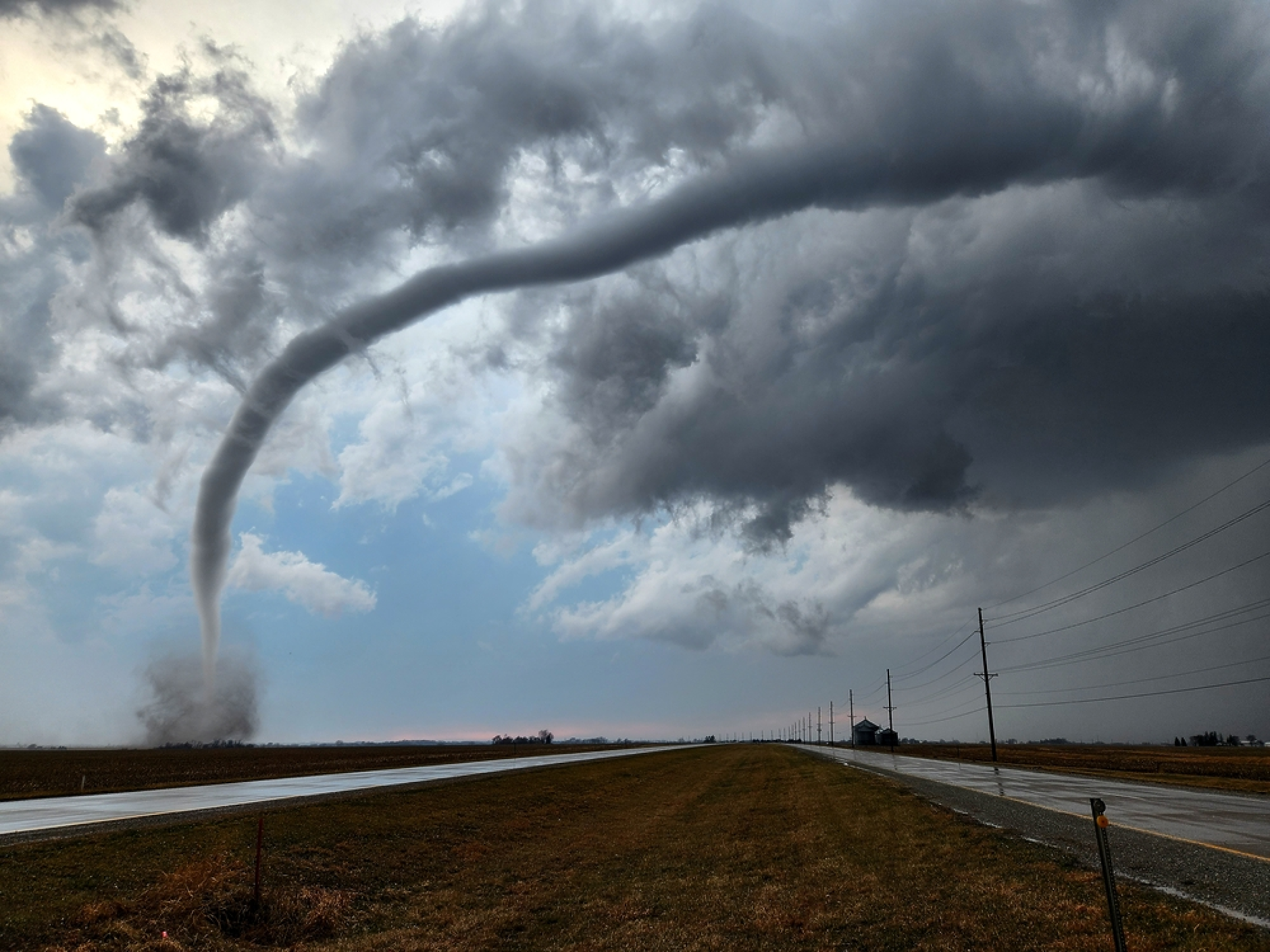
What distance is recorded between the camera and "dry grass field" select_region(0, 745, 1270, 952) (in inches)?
505

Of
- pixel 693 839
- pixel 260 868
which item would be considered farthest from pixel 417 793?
pixel 260 868

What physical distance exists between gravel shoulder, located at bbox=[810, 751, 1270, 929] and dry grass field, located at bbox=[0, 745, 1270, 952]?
29.5 inches

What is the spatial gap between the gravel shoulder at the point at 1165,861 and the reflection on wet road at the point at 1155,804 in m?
1.06

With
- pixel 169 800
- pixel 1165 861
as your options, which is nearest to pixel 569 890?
pixel 1165 861

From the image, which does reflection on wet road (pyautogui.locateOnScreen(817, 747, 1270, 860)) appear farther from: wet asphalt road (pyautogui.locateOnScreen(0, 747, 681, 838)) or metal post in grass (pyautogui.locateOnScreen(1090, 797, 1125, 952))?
wet asphalt road (pyautogui.locateOnScreen(0, 747, 681, 838))

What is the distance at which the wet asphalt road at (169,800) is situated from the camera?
78.2 feet

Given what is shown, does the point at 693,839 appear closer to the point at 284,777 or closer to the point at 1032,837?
the point at 1032,837

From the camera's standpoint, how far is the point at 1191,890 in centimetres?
1276

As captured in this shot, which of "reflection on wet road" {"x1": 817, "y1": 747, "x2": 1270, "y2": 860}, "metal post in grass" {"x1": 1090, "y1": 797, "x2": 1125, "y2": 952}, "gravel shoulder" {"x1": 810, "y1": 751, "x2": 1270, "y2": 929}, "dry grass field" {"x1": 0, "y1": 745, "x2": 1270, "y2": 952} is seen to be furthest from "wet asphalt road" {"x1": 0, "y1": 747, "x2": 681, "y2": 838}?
"reflection on wet road" {"x1": 817, "y1": 747, "x2": 1270, "y2": 860}

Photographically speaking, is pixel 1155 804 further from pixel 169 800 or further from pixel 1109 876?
pixel 169 800

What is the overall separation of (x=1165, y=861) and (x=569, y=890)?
14.0m

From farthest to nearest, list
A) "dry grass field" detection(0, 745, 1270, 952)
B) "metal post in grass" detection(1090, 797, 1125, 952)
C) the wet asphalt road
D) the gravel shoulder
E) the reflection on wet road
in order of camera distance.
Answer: the wet asphalt road, the reflection on wet road, "dry grass field" detection(0, 745, 1270, 952), the gravel shoulder, "metal post in grass" detection(1090, 797, 1125, 952)

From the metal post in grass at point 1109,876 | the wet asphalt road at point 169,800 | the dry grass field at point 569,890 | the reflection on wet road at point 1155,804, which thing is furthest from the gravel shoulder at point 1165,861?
the wet asphalt road at point 169,800

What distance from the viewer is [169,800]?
31.2 m
